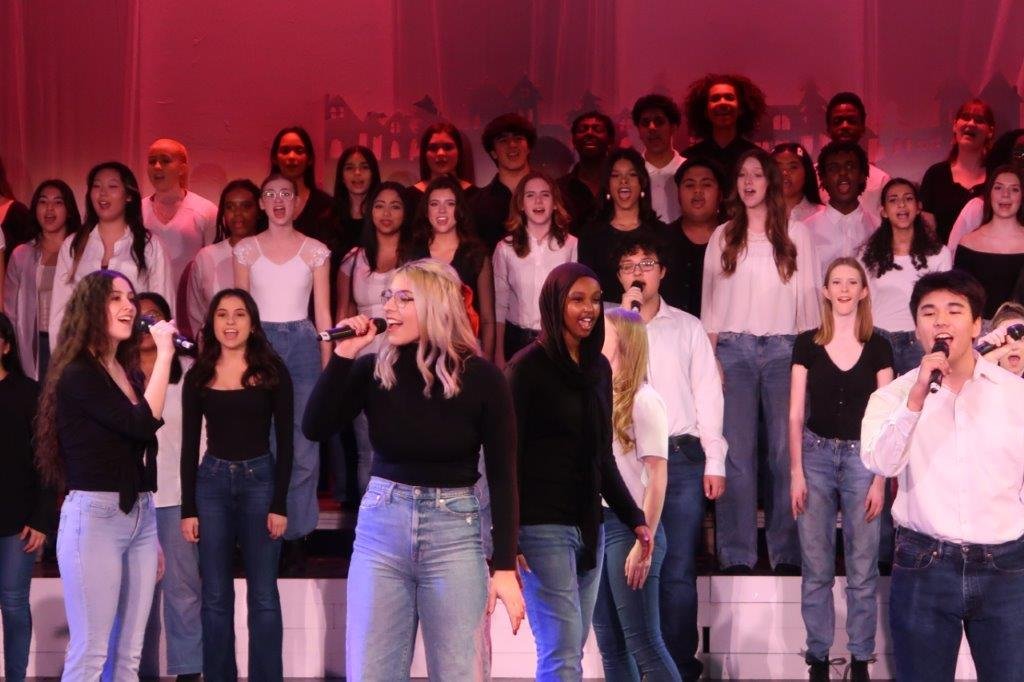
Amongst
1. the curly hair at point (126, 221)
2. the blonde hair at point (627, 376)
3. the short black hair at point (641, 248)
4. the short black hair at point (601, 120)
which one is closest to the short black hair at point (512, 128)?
the short black hair at point (601, 120)

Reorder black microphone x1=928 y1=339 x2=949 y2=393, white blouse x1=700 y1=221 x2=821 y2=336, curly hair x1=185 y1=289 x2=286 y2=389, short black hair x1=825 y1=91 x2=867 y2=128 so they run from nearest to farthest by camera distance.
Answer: black microphone x1=928 y1=339 x2=949 y2=393 < curly hair x1=185 y1=289 x2=286 y2=389 < white blouse x1=700 y1=221 x2=821 y2=336 < short black hair x1=825 y1=91 x2=867 y2=128

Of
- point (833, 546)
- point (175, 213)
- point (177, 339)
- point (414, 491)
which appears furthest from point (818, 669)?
point (175, 213)

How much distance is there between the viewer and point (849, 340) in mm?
5586

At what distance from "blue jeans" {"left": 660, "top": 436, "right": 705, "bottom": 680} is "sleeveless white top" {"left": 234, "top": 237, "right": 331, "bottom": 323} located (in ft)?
6.37

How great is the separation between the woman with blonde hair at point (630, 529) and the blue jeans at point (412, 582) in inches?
36.4

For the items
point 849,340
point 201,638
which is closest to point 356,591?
point 201,638

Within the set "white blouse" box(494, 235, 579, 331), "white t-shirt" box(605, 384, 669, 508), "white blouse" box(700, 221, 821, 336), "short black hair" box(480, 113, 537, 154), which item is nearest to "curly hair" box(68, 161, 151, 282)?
"white blouse" box(494, 235, 579, 331)

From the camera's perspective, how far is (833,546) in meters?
5.49

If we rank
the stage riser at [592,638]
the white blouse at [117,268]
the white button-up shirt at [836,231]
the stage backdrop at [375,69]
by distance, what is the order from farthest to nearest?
1. the stage backdrop at [375,69]
2. the white button-up shirt at [836,231]
3. the white blouse at [117,268]
4. the stage riser at [592,638]

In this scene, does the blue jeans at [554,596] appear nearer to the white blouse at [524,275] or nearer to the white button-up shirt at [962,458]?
the white button-up shirt at [962,458]

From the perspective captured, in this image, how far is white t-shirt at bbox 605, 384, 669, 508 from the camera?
4.46 meters

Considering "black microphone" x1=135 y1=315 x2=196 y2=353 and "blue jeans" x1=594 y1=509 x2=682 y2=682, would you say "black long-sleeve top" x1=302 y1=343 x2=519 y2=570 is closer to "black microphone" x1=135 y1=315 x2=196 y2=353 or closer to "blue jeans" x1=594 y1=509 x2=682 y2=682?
"blue jeans" x1=594 y1=509 x2=682 y2=682

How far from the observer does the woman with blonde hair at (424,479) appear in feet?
11.3

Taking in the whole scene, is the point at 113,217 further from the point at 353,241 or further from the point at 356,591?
the point at 356,591
